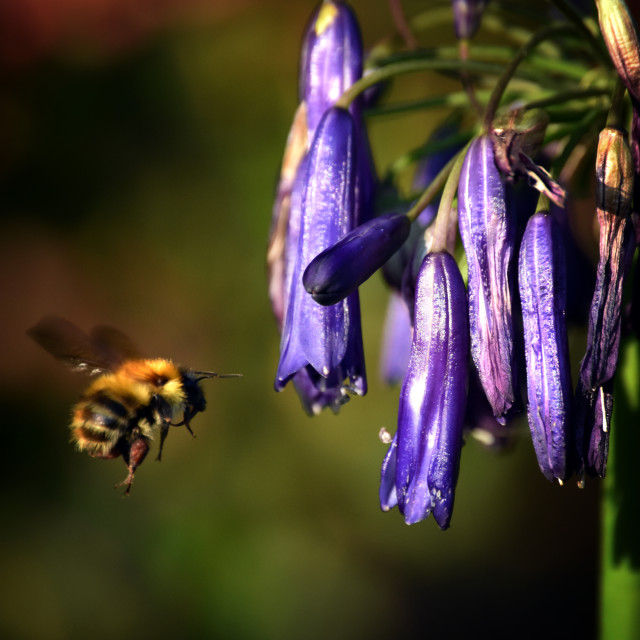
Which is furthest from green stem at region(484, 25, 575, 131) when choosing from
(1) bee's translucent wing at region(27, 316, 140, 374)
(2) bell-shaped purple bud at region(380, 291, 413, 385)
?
(1) bee's translucent wing at region(27, 316, 140, 374)

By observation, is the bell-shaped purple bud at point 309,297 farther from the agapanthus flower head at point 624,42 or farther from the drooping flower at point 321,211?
the agapanthus flower head at point 624,42

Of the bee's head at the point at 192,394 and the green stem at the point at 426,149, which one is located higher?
the green stem at the point at 426,149

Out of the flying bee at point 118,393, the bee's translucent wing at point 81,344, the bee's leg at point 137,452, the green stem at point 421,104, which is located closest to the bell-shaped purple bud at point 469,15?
the green stem at point 421,104

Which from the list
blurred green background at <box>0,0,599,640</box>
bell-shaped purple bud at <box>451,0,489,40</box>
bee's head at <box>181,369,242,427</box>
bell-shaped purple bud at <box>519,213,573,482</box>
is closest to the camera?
bell-shaped purple bud at <box>519,213,573,482</box>

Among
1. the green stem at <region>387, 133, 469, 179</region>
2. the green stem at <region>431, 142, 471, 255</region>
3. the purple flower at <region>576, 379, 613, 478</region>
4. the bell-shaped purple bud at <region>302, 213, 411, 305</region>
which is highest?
the green stem at <region>387, 133, 469, 179</region>

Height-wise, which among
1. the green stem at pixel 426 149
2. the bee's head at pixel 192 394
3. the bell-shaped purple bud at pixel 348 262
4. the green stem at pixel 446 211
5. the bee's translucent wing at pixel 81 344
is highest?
the green stem at pixel 426 149

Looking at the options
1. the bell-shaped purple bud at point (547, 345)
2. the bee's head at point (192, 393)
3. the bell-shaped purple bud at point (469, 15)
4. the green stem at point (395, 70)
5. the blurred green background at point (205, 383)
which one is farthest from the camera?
the blurred green background at point (205, 383)

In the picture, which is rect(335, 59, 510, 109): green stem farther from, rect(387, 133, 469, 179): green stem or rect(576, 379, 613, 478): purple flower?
rect(576, 379, 613, 478): purple flower

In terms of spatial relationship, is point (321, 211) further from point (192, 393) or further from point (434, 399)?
point (192, 393)
